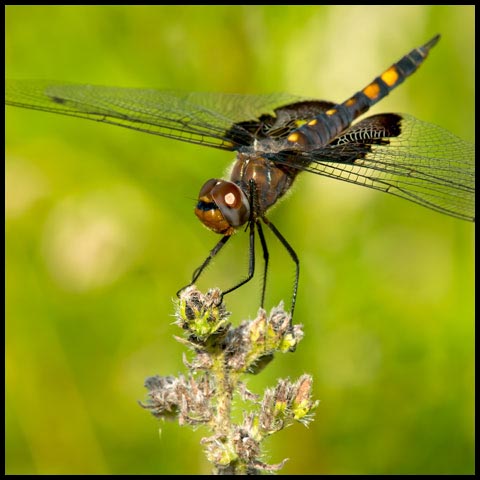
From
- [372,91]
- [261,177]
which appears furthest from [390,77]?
[261,177]

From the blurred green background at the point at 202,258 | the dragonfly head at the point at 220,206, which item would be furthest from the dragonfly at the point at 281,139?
the blurred green background at the point at 202,258

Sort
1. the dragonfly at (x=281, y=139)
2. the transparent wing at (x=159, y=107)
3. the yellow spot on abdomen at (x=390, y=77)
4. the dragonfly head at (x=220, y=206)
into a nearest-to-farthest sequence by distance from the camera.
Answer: the dragonfly head at (x=220, y=206)
the dragonfly at (x=281, y=139)
the transparent wing at (x=159, y=107)
the yellow spot on abdomen at (x=390, y=77)

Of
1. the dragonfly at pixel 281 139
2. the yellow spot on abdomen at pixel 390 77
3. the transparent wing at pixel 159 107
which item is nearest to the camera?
the dragonfly at pixel 281 139

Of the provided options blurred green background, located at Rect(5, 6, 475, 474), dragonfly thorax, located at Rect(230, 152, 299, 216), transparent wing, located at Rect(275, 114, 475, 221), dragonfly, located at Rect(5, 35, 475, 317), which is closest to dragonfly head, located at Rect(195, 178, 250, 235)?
dragonfly, located at Rect(5, 35, 475, 317)

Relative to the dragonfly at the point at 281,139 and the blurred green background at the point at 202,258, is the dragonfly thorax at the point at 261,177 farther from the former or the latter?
the blurred green background at the point at 202,258

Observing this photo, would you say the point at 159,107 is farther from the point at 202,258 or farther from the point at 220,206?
the point at 220,206

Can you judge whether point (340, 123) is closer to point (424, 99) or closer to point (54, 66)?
point (424, 99)

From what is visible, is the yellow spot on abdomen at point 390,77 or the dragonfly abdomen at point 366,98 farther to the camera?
the yellow spot on abdomen at point 390,77
